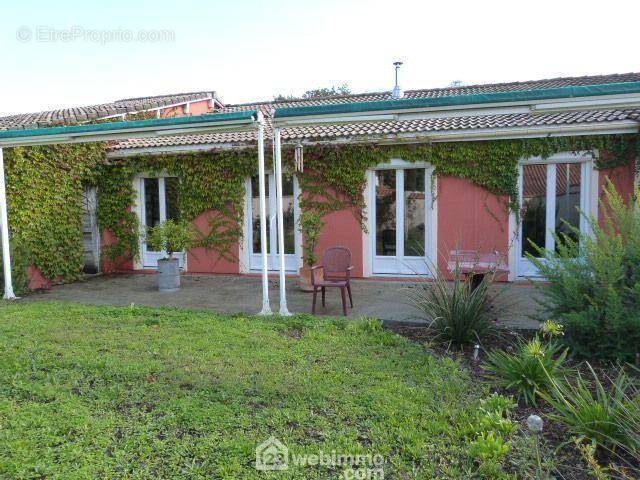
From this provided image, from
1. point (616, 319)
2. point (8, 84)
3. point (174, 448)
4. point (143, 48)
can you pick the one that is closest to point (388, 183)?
point (143, 48)

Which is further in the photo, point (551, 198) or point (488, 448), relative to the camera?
point (551, 198)

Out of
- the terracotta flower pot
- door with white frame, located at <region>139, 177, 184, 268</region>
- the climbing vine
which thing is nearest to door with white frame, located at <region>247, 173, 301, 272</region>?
the climbing vine

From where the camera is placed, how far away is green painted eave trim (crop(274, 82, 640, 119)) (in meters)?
5.24

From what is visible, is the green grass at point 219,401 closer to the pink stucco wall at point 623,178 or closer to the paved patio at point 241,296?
the paved patio at point 241,296

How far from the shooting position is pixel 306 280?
951 cm

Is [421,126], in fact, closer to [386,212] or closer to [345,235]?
[386,212]

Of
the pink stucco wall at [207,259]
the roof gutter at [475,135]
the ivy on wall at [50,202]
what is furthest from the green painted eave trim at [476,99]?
the ivy on wall at [50,202]

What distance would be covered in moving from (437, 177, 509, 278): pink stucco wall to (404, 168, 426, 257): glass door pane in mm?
387

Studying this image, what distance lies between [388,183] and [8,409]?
8204mm

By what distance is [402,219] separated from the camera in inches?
413

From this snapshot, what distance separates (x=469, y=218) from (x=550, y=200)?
1594 mm

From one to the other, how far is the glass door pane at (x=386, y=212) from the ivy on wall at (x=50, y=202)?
6.97 metres

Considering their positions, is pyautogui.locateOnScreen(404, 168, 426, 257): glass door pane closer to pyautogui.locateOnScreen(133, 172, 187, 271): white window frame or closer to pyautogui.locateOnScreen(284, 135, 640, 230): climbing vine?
pyautogui.locateOnScreen(284, 135, 640, 230): climbing vine

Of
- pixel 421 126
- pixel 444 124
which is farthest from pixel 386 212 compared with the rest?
pixel 444 124
